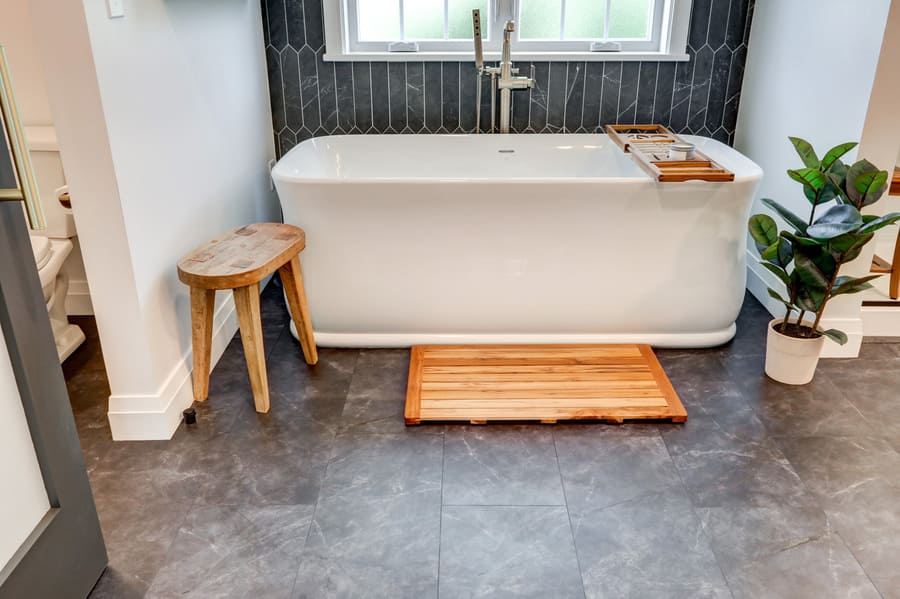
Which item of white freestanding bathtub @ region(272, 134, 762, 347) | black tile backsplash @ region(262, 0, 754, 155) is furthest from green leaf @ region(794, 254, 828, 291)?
black tile backsplash @ region(262, 0, 754, 155)

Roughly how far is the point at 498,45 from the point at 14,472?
2.91 m

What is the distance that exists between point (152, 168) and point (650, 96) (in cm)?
244

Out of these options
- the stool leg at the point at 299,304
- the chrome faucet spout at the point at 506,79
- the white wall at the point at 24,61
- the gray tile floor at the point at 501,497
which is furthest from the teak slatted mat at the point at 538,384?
the white wall at the point at 24,61

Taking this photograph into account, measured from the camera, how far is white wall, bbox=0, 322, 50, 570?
4.56 feet

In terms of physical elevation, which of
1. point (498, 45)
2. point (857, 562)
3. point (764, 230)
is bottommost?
→ point (857, 562)

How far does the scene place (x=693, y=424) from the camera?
235 cm

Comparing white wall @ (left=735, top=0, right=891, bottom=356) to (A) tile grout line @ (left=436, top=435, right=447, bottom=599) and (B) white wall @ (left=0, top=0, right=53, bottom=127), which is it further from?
(B) white wall @ (left=0, top=0, right=53, bottom=127)

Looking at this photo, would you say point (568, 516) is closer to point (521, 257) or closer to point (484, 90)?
point (521, 257)

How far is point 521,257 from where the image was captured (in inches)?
105

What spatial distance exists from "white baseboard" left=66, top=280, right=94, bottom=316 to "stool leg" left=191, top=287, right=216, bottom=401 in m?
1.03

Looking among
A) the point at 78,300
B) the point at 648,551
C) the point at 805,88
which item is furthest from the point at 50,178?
the point at 805,88

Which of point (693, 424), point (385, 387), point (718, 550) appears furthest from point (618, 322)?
point (718, 550)

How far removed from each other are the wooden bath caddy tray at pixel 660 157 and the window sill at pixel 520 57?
13.8 inches

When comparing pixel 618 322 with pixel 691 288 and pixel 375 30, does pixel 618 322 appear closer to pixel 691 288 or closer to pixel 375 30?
pixel 691 288
